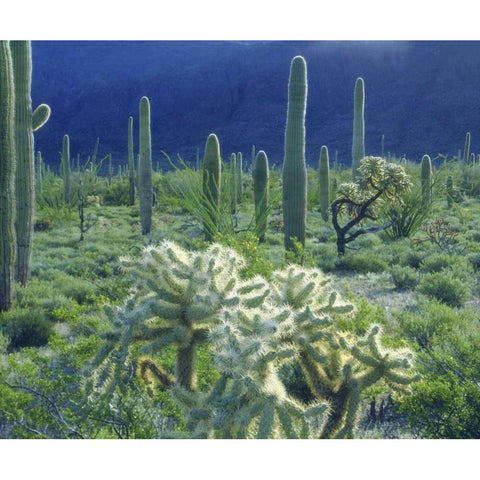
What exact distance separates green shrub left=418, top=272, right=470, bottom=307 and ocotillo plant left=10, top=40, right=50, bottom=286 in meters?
5.61

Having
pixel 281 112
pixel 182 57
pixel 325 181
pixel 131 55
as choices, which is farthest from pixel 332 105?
pixel 325 181

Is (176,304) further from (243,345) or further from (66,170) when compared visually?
(66,170)

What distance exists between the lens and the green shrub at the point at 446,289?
7.70 meters

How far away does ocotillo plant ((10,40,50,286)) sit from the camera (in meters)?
8.40

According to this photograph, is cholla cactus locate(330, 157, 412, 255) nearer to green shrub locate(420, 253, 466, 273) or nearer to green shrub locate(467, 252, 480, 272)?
green shrub locate(420, 253, 466, 273)

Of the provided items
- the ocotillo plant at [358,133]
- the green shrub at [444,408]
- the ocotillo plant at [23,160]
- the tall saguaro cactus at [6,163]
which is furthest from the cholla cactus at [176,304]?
the ocotillo plant at [358,133]

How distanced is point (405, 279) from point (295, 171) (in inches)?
105

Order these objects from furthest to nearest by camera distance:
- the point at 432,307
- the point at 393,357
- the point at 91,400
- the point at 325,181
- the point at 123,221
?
1. the point at 123,221
2. the point at 325,181
3. the point at 432,307
4. the point at 91,400
5. the point at 393,357

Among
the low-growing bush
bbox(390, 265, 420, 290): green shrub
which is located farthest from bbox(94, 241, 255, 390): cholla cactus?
the low-growing bush

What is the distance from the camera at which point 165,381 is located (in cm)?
351

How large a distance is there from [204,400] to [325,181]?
1623 centimetres

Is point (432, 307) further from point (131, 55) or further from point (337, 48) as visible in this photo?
point (131, 55)

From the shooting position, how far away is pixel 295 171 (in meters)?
10.3

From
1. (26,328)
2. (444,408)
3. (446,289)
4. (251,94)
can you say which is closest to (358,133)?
(446,289)
